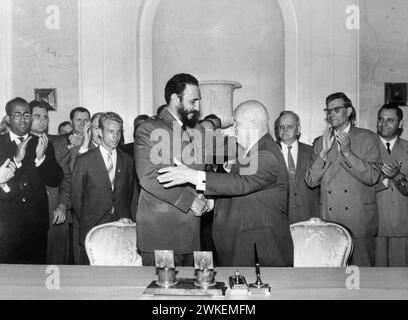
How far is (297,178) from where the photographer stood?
5.00 meters

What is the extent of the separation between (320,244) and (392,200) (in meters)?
2.04

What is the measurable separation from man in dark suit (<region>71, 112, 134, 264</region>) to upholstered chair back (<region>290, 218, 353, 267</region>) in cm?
209

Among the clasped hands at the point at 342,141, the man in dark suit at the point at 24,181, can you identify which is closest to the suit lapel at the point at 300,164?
the clasped hands at the point at 342,141

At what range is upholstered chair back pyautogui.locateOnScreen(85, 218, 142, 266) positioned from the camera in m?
3.30

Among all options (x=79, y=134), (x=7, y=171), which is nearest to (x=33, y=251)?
(x=7, y=171)

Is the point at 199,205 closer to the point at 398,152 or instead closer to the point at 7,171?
the point at 7,171

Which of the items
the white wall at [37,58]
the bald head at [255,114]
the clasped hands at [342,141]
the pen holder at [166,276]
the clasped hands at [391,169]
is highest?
the white wall at [37,58]

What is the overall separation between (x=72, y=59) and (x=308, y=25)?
2873mm

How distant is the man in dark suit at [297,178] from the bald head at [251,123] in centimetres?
173

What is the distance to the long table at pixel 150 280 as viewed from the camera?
231 cm

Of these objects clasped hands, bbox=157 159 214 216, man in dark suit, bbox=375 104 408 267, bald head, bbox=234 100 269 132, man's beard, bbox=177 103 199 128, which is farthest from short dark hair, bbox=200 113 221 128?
clasped hands, bbox=157 159 214 216

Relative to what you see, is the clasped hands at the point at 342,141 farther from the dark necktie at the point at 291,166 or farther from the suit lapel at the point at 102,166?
the suit lapel at the point at 102,166

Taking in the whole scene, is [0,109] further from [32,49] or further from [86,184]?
[86,184]

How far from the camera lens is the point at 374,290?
2393 millimetres
